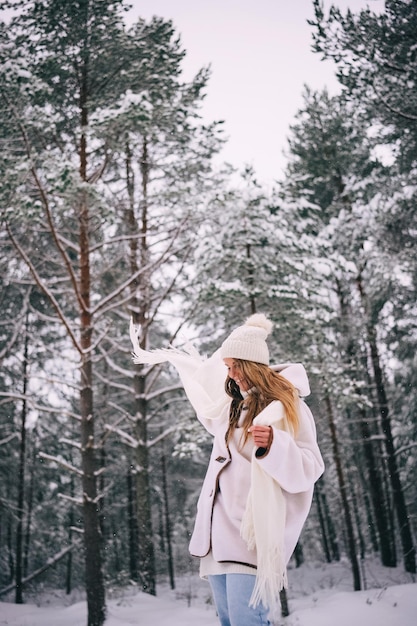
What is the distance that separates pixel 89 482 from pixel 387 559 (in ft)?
46.3

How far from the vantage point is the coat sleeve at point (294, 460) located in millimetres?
1951

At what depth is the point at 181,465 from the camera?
24.7 meters

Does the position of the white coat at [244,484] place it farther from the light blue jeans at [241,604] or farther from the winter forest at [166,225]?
the winter forest at [166,225]

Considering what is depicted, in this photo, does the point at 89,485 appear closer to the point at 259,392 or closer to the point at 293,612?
the point at 293,612

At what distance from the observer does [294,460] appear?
200cm

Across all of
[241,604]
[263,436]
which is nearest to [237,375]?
[263,436]

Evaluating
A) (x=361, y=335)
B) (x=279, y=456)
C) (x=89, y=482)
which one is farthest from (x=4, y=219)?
(x=361, y=335)

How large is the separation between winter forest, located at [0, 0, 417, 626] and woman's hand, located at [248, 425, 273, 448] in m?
5.19

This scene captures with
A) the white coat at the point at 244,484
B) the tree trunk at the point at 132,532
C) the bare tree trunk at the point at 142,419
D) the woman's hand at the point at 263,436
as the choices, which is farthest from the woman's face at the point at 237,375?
the tree trunk at the point at 132,532

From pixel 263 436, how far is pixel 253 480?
23 cm

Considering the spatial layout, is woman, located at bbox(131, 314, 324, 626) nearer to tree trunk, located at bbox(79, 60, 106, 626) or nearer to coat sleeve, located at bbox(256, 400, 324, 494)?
coat sleeve, located at bbox(256, 400, 324, 494)

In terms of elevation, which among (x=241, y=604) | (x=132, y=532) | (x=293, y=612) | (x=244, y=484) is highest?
(x=244, y=484)

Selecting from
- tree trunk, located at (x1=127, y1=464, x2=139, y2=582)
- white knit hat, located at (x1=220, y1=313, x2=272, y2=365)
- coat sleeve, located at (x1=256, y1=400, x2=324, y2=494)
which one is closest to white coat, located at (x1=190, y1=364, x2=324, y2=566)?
coat sleeve, located at (x1=256, y1=400, x2=324, y2=494)

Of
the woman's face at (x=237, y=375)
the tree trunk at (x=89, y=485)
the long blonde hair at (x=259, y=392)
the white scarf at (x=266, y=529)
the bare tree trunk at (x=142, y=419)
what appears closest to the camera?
the white scarf at (x=266, y=529)
